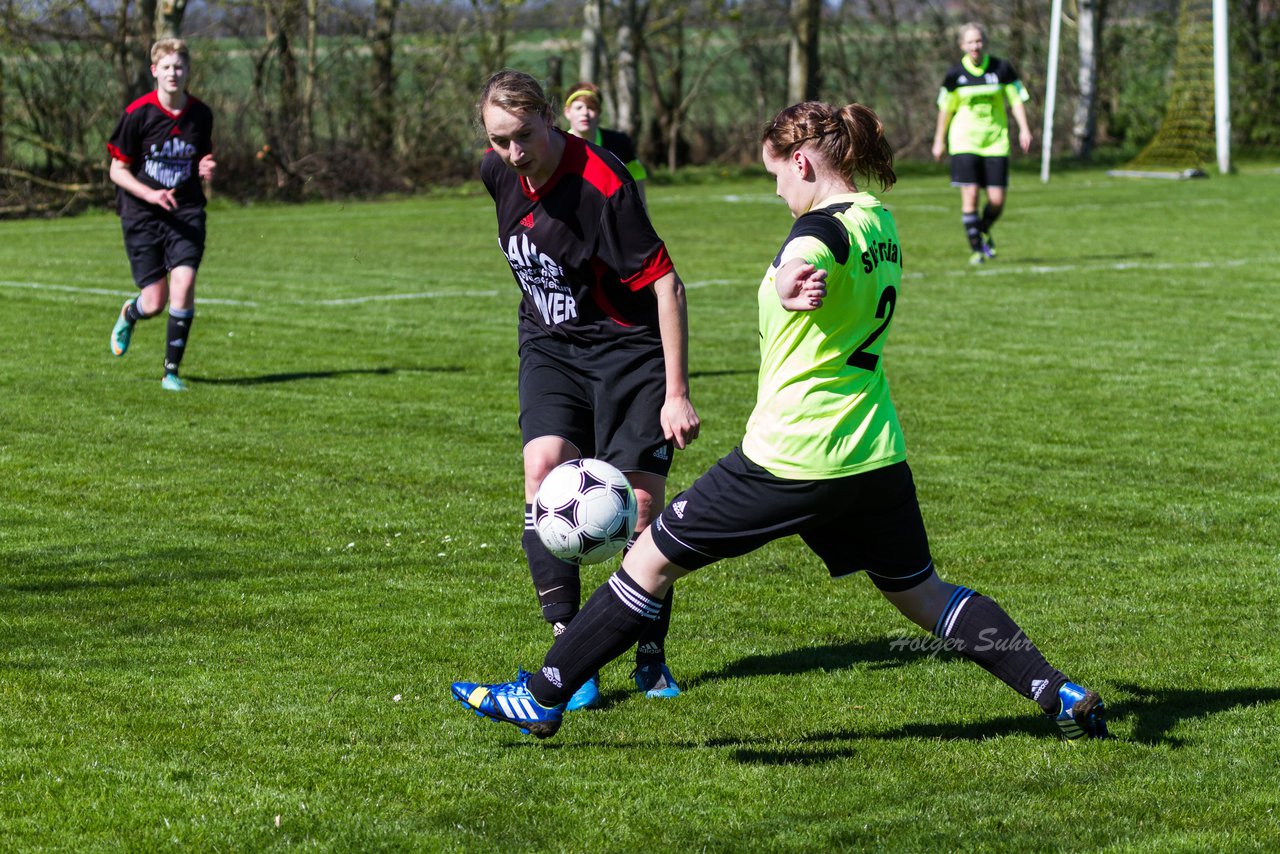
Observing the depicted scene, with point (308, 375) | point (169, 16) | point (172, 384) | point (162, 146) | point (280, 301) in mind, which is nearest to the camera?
point (162, 146)

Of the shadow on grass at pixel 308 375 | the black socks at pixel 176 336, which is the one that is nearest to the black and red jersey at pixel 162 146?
the black socks at pixel 176 336

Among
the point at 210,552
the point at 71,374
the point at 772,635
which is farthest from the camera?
the point at 71,374

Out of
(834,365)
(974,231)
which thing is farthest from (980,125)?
(834,365)

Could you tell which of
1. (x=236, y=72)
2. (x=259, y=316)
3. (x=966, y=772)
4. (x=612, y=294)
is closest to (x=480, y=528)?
(x=612, y=294)

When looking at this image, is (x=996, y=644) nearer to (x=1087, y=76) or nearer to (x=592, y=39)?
(x=592, y=39)

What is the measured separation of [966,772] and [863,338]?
1.22 meters

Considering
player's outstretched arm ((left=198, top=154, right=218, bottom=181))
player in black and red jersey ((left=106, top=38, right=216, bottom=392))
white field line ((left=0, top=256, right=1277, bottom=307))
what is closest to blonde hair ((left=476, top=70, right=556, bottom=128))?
player's outstretched arm ((left=198, top=154, right=218, bottom=181))

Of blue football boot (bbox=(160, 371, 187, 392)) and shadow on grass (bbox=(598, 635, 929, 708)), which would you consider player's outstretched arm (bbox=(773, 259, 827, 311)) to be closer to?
shadow on grass (bbox=(598, 635, 929, 708))

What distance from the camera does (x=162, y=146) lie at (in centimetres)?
1098

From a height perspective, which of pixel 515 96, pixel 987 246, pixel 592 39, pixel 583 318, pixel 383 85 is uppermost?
pixel 592 39

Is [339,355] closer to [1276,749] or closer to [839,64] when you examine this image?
[1276,749]

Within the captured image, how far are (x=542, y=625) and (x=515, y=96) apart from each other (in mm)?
2014

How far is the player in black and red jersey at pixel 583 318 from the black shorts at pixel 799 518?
488 millimetres

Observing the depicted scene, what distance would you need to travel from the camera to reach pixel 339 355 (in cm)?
1272
